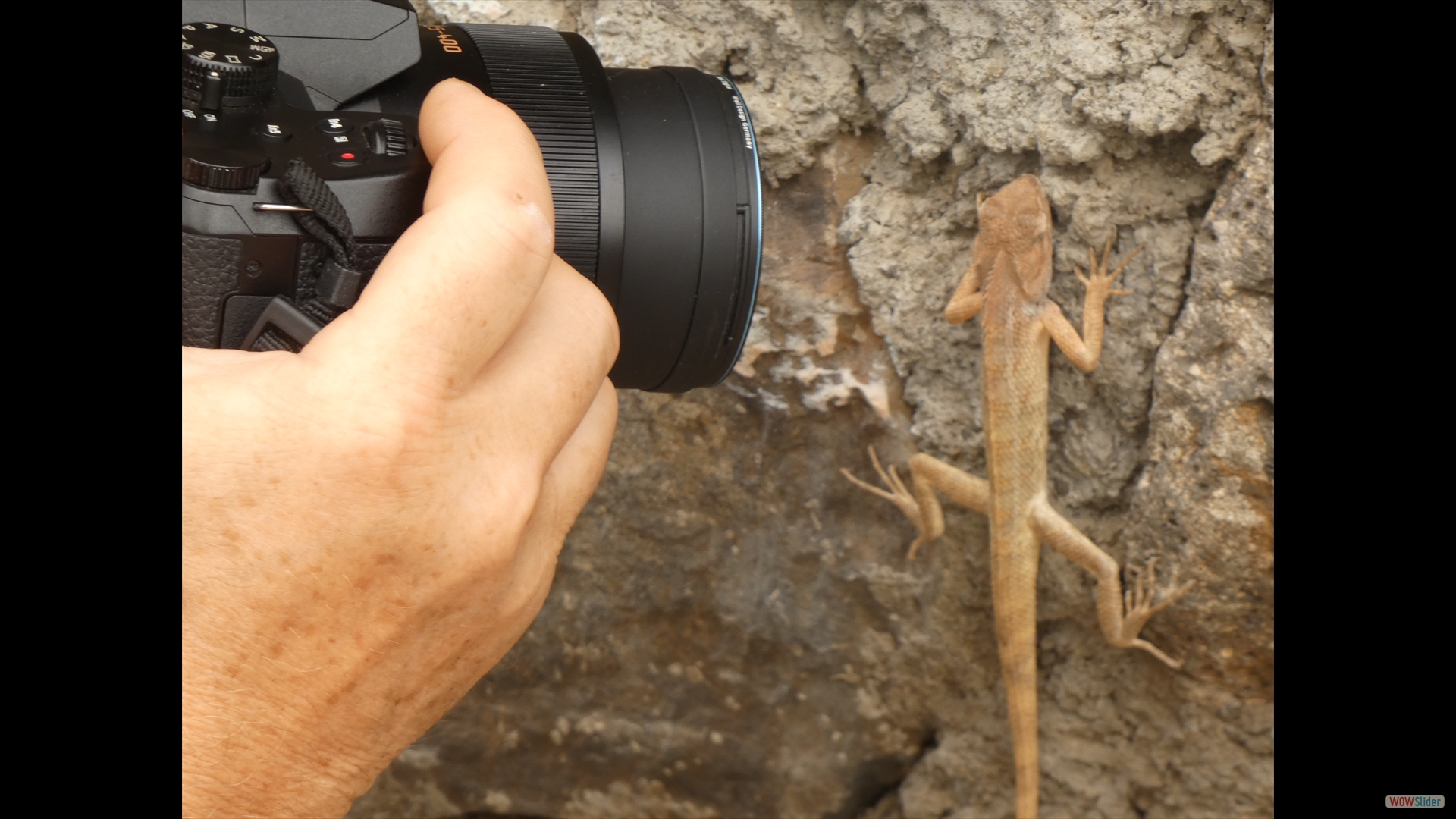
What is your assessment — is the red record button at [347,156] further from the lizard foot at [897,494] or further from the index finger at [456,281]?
the lizard foot at [897,494]

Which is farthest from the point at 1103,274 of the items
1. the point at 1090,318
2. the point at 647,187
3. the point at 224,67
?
the point at 224,67

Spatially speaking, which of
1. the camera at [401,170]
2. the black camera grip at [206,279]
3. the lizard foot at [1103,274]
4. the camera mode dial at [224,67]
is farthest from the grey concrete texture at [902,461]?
the black camera grip at [206,279]

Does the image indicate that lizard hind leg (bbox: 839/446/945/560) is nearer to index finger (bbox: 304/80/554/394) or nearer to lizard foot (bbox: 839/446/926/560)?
lizard foot (bbox: 839/446/926/560)

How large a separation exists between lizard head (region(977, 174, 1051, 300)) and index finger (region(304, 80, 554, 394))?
2.33ft

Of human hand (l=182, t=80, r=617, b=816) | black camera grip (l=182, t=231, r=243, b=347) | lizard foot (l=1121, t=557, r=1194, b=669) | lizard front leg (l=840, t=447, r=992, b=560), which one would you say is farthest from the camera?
lizard front leg (l=840, t=447, r=992, b=560)

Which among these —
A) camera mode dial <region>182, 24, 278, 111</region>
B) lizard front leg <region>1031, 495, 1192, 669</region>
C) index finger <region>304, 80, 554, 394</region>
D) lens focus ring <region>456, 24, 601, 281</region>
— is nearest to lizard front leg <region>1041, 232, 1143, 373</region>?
lizard front leg <region>1031, 495, 1192, 669</region>

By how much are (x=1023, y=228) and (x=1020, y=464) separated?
0.99 ft

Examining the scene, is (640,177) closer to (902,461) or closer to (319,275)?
(319,275)

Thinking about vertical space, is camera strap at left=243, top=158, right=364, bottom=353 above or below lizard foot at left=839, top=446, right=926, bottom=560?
above

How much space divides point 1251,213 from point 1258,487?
0.31m

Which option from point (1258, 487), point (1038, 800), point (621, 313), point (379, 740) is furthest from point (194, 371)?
point (1038, 800)

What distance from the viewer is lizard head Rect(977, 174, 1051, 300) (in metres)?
1.33

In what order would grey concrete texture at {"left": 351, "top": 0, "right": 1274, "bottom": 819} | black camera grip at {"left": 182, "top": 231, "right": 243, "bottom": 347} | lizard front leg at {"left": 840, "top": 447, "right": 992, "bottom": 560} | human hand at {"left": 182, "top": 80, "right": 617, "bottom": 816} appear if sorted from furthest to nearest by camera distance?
lizard front leg at {"left": 840, "top": 447, "right": 992, "bottom": 560} < grey concrete texture at {"left": 351, "top": 0, "right": 1274, "bottom": 819} < black camera grip at {"left": 182, "top": 231, "right": 243, "bottom": 347} < human hand at {"left": 182, "top": 80, "right": 617, "bottom": 816}

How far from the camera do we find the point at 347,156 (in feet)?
2.81
